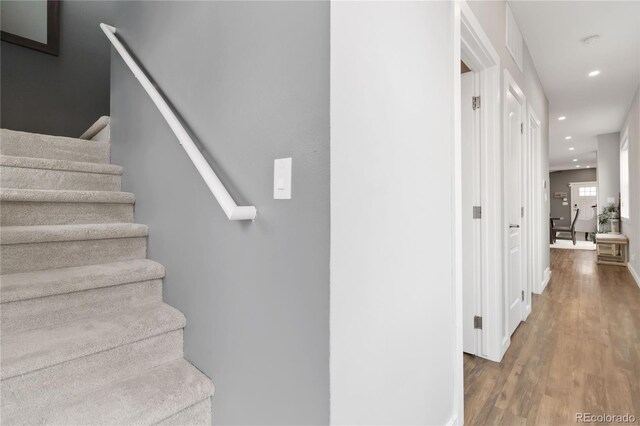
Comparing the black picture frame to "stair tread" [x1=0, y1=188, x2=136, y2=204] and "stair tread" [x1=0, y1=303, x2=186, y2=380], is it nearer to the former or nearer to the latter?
"stair tread" [x1=0, y1=188, x2=136, y2=204]

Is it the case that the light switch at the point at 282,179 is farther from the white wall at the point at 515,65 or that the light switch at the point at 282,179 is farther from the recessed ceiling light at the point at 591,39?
the recessed ceiling light at the point at 591,39

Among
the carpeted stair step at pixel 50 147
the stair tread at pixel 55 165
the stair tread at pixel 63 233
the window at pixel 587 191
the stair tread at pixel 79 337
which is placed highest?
the window at pixel 587 191

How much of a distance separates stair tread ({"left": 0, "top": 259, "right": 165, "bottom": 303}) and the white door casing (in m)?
2.39

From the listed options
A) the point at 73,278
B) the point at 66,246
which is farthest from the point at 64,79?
the point at 73,278

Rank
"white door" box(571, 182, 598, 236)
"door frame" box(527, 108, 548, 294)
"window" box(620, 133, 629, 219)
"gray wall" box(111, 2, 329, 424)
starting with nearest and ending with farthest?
"gray wall" box(111, 2, 329, 424)
"door frame" box(527, 108, 548, 294)
"window" box(620, 133, 629, 219)
"white door" box(571, 182, 598, 236)

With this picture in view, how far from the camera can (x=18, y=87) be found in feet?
8.76

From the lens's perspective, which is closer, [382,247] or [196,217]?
[382,247]

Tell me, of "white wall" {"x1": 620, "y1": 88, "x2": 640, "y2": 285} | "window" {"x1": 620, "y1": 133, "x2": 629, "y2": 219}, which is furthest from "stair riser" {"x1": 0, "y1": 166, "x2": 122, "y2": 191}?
"window" {"x1": 620, "y1": 133, "x2": 629, "y2": 219}

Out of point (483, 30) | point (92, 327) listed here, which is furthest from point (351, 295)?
point (483, 30)

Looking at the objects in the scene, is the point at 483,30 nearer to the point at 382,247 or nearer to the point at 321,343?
the point at 382,247

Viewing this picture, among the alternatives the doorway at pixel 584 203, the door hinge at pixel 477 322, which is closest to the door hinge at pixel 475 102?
the door hinge at pixel 477 322

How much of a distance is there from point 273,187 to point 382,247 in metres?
0.39

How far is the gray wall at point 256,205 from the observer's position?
0.88m

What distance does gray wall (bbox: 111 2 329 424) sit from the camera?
0.88 metres
